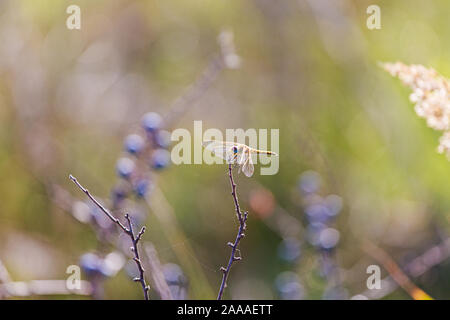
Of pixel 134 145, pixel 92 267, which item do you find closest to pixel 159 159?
pixel 134 145

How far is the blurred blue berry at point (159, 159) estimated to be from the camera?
3.43 feet

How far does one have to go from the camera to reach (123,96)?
223cm

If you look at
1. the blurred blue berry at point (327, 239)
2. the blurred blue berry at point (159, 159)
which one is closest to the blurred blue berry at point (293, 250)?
the blurred blue berry at point (327, 239)

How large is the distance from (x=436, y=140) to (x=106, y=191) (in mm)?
1086

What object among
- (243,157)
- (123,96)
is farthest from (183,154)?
(243,157)

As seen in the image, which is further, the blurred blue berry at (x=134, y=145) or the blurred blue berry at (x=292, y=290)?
the blurred blue berry at (x=292, y=290)

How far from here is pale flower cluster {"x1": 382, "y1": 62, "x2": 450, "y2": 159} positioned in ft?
2.31

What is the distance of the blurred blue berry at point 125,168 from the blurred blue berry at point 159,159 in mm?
51

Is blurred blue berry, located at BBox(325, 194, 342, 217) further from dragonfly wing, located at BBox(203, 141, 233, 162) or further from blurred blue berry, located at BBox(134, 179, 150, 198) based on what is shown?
dragonfly wing, located at BBox(203, 141, 233, 162)

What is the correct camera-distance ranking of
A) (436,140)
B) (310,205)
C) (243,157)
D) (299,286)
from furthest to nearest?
(436,140) < (310,205) < (299,286) < (243,157)

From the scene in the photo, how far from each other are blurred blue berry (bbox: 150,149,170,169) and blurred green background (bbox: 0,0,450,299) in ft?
0.56

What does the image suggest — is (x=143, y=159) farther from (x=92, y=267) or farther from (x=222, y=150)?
(x=222, y=150)

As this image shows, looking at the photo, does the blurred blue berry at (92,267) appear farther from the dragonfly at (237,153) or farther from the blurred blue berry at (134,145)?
the dragonfly at (237,153)

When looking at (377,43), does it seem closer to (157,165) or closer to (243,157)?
(157,165)
